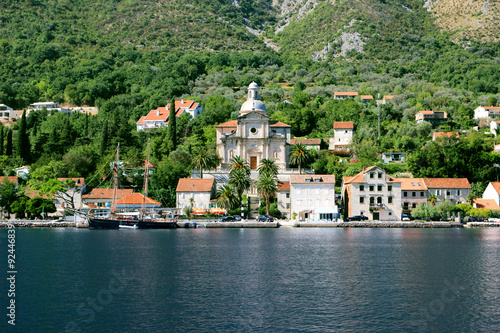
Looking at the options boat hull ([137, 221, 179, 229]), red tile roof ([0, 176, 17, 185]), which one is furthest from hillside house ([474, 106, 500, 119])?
red tile roof ([0, 176, 17, 185])

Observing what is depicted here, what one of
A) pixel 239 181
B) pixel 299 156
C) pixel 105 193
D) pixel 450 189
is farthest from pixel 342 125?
pixel 105 193

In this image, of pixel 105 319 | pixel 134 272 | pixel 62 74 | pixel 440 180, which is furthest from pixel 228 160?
pixel 62 74

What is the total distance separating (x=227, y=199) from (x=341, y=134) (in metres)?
38.1

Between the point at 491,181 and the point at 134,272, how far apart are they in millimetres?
67550

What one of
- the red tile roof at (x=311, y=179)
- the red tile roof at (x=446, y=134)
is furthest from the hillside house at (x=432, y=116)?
the red tile roof at (x=311, y=179)

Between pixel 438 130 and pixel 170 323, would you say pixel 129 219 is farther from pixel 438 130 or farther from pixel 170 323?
pixel 438 130

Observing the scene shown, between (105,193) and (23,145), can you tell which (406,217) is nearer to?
(105,193)

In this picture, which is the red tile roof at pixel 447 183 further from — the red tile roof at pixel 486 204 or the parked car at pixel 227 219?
the parked car at pixel 227 219

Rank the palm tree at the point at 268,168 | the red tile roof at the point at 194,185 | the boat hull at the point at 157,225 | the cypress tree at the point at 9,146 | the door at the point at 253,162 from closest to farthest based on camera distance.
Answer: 1. the boat hull at the point at 157,225
2. the red tile roof at the point at 194,185
3. the palm tree at the point at 268,168
4. the door at the point at 253,162
5. the cypress tree at the point at 9,146

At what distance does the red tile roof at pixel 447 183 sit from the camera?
283ft

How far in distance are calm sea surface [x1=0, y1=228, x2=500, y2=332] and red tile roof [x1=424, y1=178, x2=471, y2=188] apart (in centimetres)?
2456

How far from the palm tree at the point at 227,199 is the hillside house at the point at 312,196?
27.4 feet

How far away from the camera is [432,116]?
119375mm

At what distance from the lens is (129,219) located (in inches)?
3255
